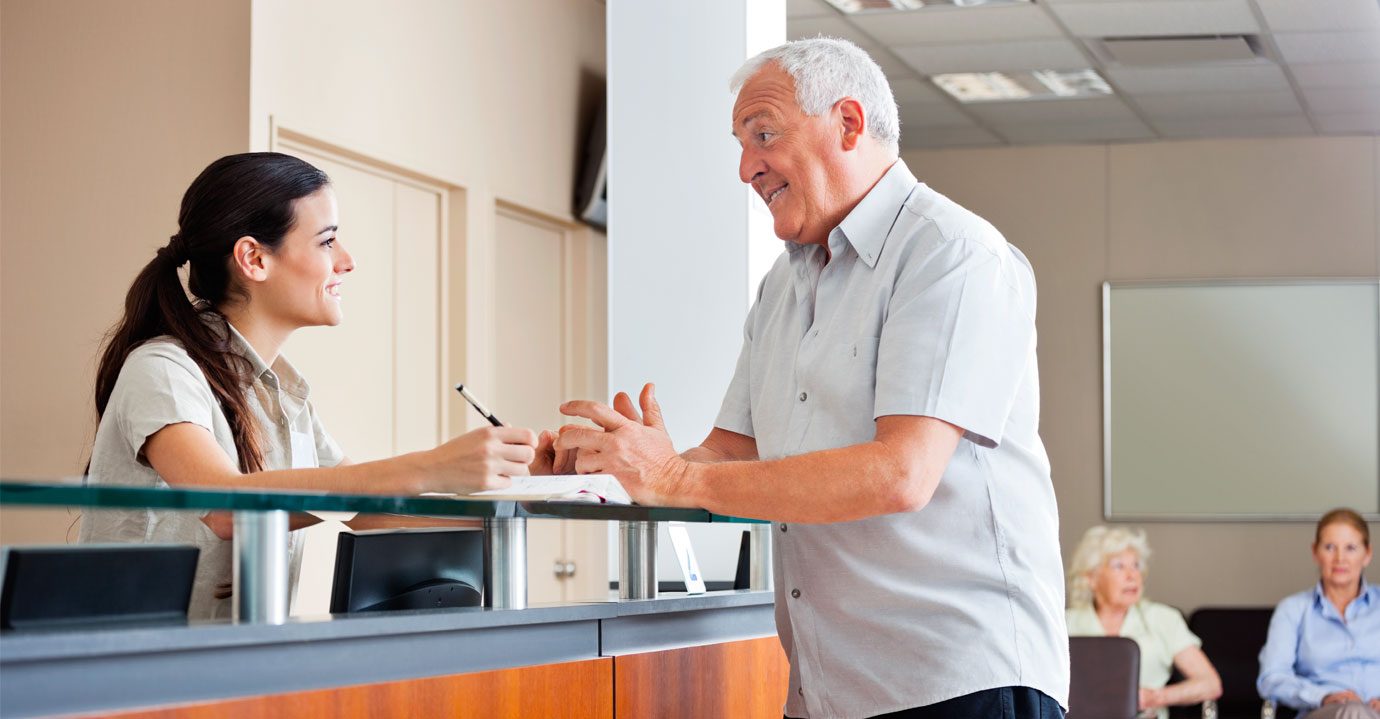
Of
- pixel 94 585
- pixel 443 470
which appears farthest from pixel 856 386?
pixel 94 585

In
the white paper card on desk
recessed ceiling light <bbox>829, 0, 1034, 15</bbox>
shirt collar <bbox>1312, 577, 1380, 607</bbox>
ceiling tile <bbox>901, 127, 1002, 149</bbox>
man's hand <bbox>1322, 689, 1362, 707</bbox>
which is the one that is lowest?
man's hand <bbox>1322, 689, 1362, 707</bbox>

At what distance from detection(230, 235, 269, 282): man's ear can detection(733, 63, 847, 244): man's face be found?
32.0 inches

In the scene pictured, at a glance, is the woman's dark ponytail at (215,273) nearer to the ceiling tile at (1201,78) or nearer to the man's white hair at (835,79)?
the man's white hair at (835,79)

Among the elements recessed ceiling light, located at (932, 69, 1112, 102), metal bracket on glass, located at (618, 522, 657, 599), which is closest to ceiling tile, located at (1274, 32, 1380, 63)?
recessed ceiling light, located at (932, 69, 1112, 102)

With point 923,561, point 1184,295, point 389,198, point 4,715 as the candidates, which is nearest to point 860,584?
point 923,561

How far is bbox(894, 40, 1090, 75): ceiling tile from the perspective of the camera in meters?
6.65

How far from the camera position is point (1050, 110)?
308 inches

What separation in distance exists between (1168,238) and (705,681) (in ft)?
22.2

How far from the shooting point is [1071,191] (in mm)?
8438

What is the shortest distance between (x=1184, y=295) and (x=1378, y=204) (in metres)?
1.15

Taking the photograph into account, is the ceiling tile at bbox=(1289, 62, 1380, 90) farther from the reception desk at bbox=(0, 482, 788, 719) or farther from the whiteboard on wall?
the reception desk at bbox=(0, 482, 788, 719)

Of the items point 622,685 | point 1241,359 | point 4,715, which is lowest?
point 622,685

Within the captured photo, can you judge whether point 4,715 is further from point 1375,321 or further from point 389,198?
point 1375,321

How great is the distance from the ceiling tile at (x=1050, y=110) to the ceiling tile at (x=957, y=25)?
3.89 ft
